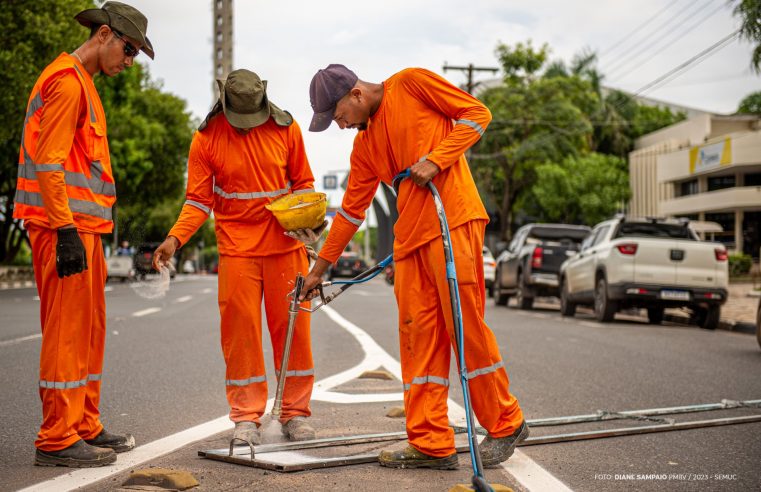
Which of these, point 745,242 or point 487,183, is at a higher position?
point 487,183

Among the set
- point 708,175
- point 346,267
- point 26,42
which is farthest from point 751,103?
point 26,42

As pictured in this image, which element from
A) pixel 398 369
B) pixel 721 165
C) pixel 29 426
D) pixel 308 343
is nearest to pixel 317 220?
pixel 308 343

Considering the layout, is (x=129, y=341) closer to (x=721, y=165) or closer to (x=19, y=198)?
(x=19, y=198)

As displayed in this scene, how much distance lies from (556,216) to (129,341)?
142ft

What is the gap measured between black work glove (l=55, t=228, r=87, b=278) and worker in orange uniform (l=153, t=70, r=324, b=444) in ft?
2.36

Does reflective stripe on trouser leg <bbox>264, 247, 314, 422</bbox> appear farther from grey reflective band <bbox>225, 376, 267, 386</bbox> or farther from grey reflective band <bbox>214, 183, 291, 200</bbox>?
grey reflective band <bbox>214, 183, 291, 200</bbox>

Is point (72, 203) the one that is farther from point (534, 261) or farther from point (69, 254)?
point (534, 261)

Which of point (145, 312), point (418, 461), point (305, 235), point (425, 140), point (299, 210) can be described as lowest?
point (145, 312)

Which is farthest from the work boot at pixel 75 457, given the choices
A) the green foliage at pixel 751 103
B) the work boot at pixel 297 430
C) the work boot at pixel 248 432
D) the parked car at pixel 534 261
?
the green foliage at pixel 751 103

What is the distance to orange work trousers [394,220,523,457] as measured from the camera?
4.55 m

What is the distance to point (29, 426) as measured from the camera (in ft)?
18.8

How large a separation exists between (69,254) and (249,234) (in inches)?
45.4

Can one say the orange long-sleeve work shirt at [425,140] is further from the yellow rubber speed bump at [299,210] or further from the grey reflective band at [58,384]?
the grey reflective band at [58,384]

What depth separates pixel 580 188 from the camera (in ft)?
164
